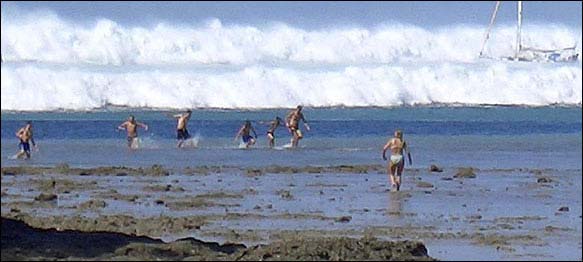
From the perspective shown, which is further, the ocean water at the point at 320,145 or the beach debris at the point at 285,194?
the ocean water at the point at 320,145

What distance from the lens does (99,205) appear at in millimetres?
24609

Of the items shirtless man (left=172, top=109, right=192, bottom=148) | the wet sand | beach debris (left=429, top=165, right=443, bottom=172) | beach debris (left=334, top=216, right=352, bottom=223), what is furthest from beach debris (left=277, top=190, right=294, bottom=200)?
shirtless man (left=172, top=109, right=192, bottom=148)

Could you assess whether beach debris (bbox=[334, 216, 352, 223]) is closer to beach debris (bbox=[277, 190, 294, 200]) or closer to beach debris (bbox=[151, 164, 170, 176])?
→ beach debris (bbox=[277, 190, 294, 200])

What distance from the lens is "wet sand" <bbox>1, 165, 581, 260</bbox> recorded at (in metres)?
18.0

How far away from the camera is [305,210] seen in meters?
24.2

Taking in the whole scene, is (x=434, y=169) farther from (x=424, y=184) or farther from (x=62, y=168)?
(x=62, y=168)

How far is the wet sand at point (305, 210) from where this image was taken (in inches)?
708

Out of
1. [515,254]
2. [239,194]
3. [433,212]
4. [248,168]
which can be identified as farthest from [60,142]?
[515,254]

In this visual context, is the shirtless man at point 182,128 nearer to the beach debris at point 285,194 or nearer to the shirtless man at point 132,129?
the shirtless man at point 132,129

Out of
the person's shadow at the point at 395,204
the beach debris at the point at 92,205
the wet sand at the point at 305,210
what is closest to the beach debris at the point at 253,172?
the wet sand at the point at 305,210

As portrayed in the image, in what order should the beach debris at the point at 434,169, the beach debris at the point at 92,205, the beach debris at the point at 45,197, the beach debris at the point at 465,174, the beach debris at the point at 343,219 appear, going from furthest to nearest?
1. the beach debris at the point at 434,169
2. the beach debris at the point at 465,174
3. the beach debris at the point at 45,197
4. the beach debris at the point at 92,205
5. the beach debris at the point at 343,219

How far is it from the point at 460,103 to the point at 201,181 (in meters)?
62.6

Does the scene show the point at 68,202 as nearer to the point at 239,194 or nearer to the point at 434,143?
the point at 239,194

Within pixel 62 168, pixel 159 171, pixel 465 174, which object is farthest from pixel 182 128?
pixel 465 174
